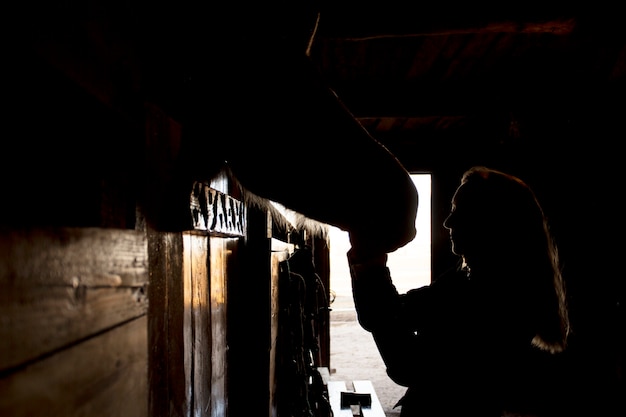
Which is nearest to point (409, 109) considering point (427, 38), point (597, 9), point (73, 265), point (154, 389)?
point (427, 38)

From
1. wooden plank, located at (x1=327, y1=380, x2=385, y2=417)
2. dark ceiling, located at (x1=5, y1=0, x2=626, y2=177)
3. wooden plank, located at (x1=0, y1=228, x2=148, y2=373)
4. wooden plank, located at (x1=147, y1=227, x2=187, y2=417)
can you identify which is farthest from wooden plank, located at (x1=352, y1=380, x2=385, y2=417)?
wooden plank, located at (x1=0, y1=228, x2=148, y2=373)

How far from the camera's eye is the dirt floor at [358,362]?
22.6ft

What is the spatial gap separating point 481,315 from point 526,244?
0.37m

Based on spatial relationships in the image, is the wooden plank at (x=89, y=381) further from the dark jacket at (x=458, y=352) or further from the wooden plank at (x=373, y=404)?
the wooden plank at (x=373, y=404)

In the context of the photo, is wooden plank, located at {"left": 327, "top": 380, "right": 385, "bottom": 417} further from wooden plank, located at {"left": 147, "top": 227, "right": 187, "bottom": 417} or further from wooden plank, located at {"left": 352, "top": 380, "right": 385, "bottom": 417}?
wooden plank, located at {"left": 147, "top": 227, "right": 187, "bottom": 417}

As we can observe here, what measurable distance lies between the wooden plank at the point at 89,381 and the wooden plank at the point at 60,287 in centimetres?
2

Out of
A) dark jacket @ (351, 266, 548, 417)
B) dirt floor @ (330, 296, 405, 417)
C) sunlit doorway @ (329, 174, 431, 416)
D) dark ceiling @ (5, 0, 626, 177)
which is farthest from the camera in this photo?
dirt floor @ (330, 296, 405, 417)

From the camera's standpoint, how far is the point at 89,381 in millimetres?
536

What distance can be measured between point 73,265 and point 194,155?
0.54 m

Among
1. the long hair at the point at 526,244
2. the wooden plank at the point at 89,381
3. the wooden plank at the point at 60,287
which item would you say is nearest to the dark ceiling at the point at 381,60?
the wooden plank at the point at 60,287

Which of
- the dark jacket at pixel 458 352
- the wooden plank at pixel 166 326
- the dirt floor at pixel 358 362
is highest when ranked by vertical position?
the wooden plank at pixel 166 326

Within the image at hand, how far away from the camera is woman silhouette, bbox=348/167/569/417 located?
6.02 ft

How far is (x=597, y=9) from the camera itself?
6.71 ft

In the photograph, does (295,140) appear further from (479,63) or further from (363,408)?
(363,408)
